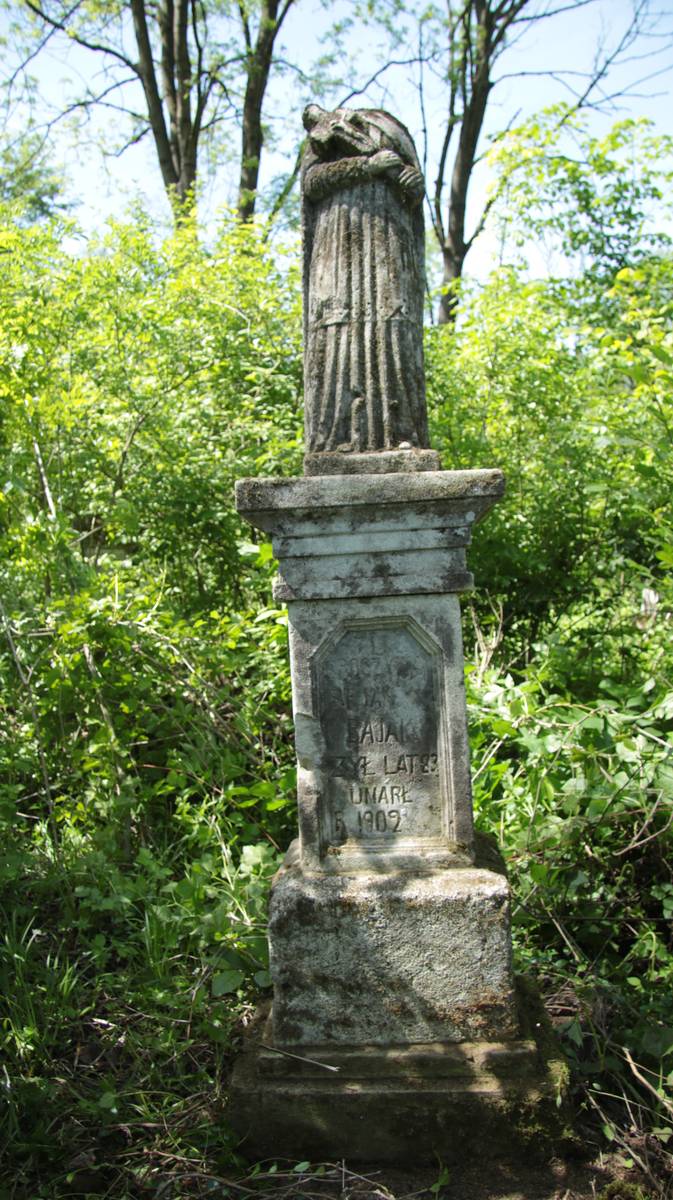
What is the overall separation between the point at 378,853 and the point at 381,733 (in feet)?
1.13

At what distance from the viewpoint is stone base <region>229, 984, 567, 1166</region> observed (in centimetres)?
240

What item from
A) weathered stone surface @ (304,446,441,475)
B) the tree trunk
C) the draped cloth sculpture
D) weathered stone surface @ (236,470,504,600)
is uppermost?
the tree trunk

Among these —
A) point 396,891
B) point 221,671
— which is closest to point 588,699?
point 221,671

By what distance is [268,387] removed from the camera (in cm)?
541

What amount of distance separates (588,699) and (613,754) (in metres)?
1.44

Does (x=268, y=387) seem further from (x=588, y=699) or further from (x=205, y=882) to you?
(x=205, y=882)

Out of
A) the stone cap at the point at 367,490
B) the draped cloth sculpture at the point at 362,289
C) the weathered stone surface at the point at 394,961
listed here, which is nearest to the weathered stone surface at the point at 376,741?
the weathered stone surface at the point at 394,961

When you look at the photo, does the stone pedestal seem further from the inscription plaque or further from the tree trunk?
the tree trunk

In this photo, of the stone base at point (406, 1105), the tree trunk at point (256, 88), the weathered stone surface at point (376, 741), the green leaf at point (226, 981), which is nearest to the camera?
the stone base at point (406, 1105)

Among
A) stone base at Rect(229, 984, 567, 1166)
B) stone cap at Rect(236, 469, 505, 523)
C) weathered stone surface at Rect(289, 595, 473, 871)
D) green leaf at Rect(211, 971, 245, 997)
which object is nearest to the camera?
stone base at Rect(229, 984, 567, 1166)

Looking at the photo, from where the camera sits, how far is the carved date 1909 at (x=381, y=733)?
2660mm

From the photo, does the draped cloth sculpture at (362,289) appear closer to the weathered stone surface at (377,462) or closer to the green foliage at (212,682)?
the weathered stone surface at (377,462)

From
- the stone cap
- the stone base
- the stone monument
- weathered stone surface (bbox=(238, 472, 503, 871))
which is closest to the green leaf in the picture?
the stone monument

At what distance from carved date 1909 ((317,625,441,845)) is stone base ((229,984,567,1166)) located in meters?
0.60
